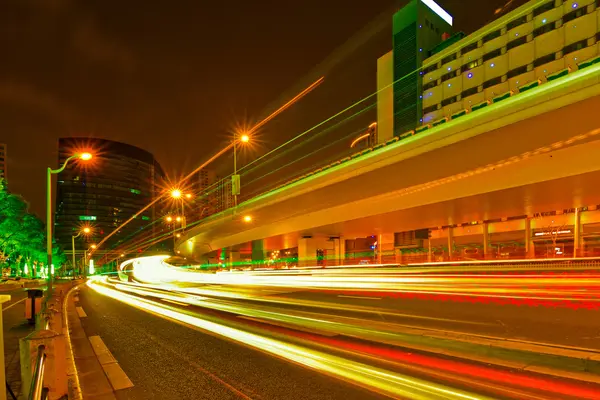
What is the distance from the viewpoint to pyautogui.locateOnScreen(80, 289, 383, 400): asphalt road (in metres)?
5.98

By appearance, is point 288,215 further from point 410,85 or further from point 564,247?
point 410,85

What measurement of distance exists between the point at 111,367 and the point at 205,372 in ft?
6.91

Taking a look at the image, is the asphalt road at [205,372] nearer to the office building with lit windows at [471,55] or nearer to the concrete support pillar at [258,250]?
the office building with lit windows at [471,55]

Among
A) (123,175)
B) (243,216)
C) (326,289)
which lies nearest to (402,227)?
(243,216)

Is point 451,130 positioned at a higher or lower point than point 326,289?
higher

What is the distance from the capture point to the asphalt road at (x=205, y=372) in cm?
598

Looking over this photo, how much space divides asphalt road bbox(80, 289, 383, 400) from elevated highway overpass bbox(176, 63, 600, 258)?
16.9 m

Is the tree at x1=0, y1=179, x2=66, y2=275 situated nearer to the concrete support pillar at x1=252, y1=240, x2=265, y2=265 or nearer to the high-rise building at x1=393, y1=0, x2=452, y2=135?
the concrete support pillar at x1=252, y1=240, x2=265, y2=265

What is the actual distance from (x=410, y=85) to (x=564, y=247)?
48132mm

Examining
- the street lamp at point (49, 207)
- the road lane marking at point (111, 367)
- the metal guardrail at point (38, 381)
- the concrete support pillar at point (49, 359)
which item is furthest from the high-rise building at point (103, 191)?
the metal guardrail at point (38, 381)

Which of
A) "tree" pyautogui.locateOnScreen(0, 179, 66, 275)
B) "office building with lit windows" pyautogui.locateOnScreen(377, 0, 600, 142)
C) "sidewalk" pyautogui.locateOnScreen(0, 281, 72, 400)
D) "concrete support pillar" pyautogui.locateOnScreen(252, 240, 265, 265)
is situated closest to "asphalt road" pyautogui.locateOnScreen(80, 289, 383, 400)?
"sidewalk" pyautogui.locateOnScreen(0, 281, 72, 400)

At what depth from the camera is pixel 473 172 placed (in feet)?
79.9

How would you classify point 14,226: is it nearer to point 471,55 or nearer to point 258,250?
point 258,250

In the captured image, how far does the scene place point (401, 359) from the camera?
749cm
